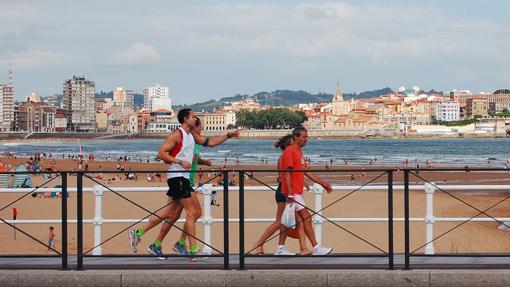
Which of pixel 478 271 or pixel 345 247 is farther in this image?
pixel 345 247

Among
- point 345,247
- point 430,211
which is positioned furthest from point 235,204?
point 430,211

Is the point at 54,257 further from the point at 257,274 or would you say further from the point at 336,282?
the point at 336,282

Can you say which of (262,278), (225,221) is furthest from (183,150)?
(262,278)

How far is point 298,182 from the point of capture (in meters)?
9.91

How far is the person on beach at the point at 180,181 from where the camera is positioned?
959 cm

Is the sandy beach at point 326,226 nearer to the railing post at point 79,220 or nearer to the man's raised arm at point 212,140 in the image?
the man's raised arm at point 212,140

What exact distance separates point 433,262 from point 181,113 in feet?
9.37

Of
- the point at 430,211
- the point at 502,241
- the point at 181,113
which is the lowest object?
the point at 502,241

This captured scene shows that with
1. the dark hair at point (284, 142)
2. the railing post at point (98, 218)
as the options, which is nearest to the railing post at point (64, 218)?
the railing post at point (98, 218)

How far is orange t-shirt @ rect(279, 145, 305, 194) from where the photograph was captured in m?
9.88

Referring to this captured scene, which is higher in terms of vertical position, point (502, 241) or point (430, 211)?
point (430, 211)

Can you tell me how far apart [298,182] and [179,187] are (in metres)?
1.20

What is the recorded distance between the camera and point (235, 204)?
24.4 metres

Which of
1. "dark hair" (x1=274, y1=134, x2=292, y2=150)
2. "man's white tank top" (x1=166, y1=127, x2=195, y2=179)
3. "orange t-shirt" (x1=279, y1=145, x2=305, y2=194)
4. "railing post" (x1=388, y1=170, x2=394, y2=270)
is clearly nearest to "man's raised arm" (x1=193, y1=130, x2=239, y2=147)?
"man's white tank top" (x1=166, y1=127, x2=195, y2=179)
